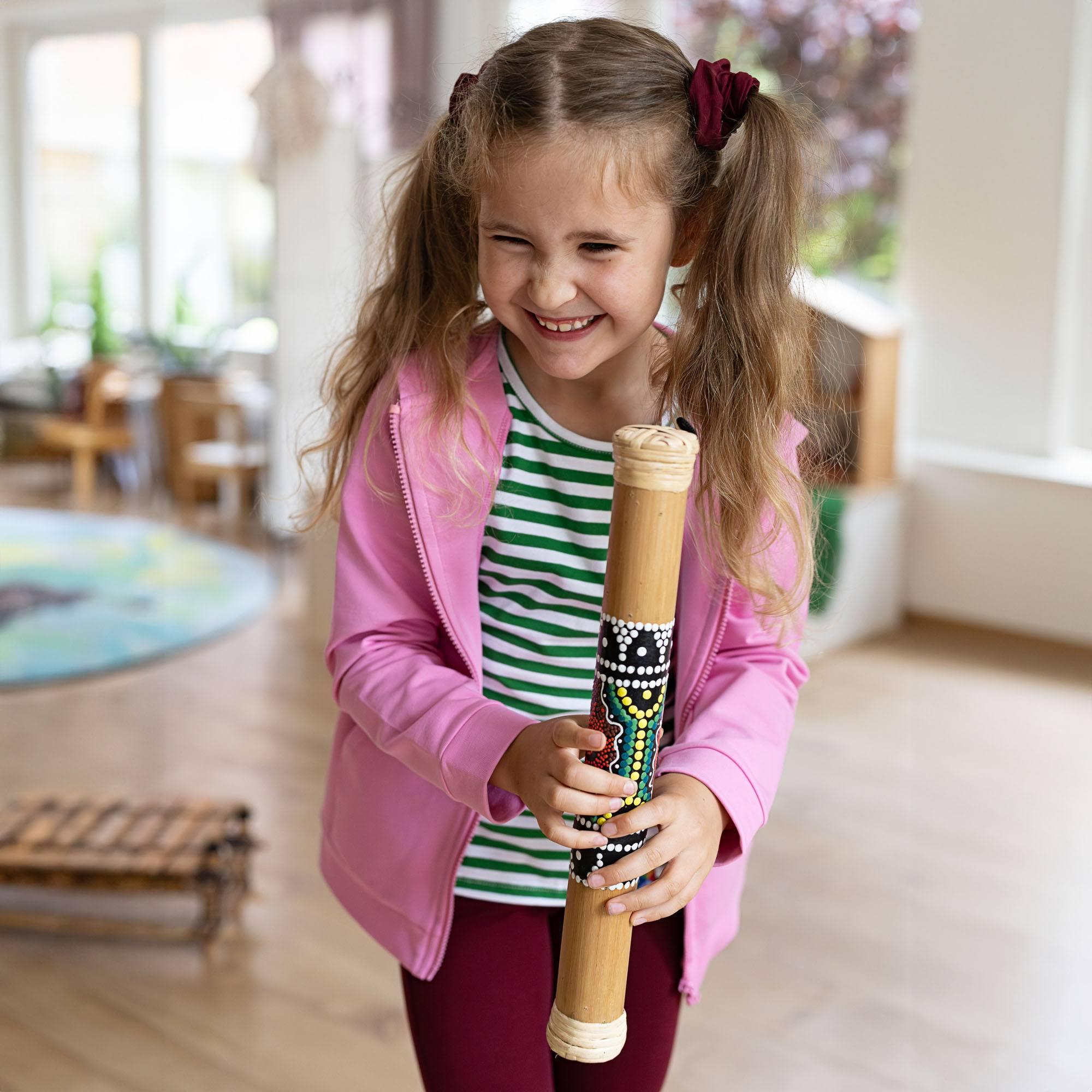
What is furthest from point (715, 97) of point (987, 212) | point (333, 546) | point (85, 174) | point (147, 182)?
point (85, 174)

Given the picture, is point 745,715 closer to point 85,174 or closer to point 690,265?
point 690,265

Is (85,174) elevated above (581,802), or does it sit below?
above

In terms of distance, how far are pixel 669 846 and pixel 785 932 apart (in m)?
1.68

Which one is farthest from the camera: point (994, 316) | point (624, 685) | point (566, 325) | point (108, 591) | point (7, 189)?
point (7, 189)

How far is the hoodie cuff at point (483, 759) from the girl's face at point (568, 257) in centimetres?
25

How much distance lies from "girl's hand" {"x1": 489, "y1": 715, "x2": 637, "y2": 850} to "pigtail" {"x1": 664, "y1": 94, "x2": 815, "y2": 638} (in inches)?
8.5

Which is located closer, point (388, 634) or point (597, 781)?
point (597, 781)

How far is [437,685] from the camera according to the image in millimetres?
1013

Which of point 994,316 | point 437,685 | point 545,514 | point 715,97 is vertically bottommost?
point 437,685

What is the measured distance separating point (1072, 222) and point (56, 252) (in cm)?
619

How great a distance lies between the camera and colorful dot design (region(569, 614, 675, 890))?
0.80m

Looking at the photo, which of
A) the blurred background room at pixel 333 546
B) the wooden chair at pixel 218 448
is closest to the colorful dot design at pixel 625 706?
the blurred background room at pixel 333 546

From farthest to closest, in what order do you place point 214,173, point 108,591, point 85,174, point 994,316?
1. point 85,174
2. point 214,173
3. point 108,591
4. point 994,316

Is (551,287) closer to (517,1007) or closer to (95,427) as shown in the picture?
(517,1007)
